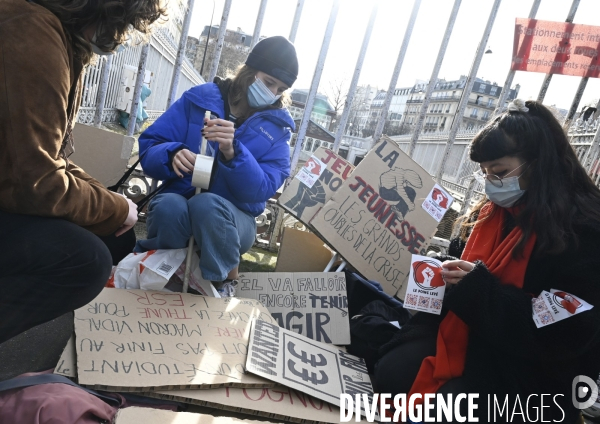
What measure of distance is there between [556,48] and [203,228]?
11.1 feet

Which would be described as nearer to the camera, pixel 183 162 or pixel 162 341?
pixel 162 341

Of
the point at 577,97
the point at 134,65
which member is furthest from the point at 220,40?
the point at 134,65

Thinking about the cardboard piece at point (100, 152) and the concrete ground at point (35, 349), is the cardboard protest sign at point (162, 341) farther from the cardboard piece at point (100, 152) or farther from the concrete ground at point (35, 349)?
the cardboard piece at point (100, 152)

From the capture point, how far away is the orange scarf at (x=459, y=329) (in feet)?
6.12

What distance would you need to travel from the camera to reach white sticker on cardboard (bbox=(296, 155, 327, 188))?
3055mm

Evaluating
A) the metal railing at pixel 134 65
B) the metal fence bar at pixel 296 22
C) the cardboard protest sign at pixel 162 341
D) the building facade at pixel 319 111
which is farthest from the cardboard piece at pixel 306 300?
the metal railing at pixel 134 65

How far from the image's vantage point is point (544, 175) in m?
1.90

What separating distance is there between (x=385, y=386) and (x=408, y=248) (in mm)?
1178

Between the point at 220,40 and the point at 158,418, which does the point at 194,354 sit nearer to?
the point at 158,418

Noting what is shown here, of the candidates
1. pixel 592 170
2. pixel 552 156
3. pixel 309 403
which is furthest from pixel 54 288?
pixel 592 170

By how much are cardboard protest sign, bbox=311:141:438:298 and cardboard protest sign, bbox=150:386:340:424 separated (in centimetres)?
127

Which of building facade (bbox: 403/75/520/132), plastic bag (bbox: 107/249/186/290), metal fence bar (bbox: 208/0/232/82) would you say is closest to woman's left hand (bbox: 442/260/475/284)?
plastic bag (bbox: 107/249/186/290)

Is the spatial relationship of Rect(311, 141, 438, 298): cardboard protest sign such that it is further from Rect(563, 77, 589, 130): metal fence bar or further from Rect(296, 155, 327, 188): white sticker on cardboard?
Rect(563, 77, 589, 130): metal fence bar

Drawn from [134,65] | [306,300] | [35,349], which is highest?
[134,65]
